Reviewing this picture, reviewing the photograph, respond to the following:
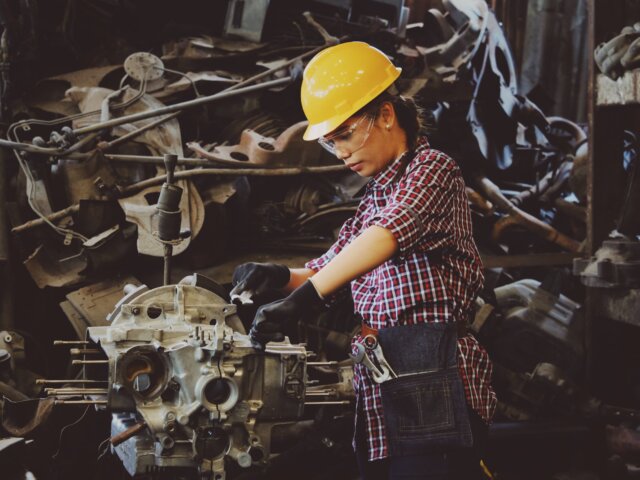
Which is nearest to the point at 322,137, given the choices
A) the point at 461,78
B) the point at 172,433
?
the point at 172,433

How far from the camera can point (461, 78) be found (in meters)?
4.60

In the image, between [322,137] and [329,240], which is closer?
[322,137]

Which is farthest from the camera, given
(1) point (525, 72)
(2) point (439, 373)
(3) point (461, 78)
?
(1) point (525, 72)

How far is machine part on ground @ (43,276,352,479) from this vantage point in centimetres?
211

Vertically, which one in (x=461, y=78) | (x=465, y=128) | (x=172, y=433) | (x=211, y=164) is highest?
(x=461, y=78)

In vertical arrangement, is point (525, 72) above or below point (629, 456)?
above

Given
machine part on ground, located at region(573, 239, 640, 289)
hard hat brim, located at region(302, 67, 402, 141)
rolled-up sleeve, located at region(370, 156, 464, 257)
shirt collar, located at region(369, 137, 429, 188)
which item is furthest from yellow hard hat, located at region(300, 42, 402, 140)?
machine part on ground, located at region(573, 239, 640, 289)

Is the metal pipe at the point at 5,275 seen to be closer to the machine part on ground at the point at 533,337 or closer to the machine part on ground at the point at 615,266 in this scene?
the machine part on ground at the point at 533,337

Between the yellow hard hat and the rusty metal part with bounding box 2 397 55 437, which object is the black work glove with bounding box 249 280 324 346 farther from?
the rusty metal part with bounding box 2 397 55 437

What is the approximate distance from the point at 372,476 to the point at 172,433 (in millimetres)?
589

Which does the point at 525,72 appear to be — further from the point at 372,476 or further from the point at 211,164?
the point at 372,476

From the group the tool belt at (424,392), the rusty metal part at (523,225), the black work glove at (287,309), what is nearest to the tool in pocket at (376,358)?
the tool belt at (424,392)

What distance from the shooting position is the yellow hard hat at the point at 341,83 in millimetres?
2049

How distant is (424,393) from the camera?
6.23ft
